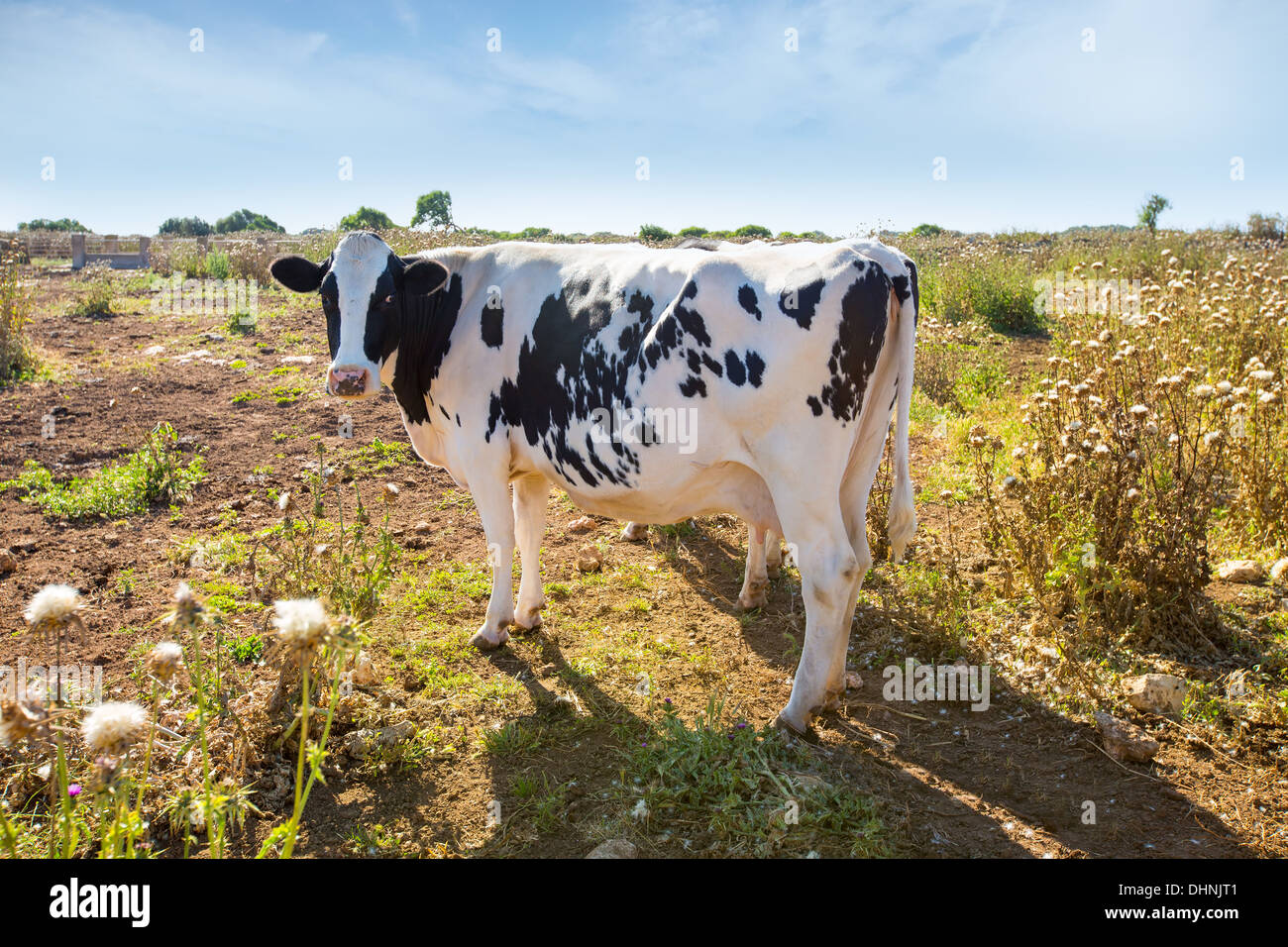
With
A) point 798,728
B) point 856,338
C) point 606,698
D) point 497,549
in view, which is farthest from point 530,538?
point 856,338

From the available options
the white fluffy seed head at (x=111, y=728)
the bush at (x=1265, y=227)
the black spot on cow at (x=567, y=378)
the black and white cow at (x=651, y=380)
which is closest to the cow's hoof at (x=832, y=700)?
the black and white cow at (x=651, y=380)

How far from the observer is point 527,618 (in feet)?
17.9

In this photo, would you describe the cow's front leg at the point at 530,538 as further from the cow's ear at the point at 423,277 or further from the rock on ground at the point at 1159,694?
the rock on ground at the point at 1159,694

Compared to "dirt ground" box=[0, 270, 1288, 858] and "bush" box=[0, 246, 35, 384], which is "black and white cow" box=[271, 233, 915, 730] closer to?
"dirt ground" box=[0, 270, 1288, 858]

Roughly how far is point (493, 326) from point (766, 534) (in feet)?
7.91

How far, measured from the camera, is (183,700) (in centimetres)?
429

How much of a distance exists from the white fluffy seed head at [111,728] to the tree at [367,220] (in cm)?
3794

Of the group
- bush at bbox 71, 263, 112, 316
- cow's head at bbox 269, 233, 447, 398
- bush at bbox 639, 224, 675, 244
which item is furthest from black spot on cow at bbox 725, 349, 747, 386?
bush at bbox 639, 224, 675, 244

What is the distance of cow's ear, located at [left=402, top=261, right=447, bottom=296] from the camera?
192 inches

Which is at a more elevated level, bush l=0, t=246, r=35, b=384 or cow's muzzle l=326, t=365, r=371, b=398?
bush l=0, t=246, r=35, b=384

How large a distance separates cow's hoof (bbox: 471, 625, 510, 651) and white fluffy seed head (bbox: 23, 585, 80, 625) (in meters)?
3.03

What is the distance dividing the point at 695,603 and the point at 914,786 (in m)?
2.27

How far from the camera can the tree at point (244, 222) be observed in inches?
2366
